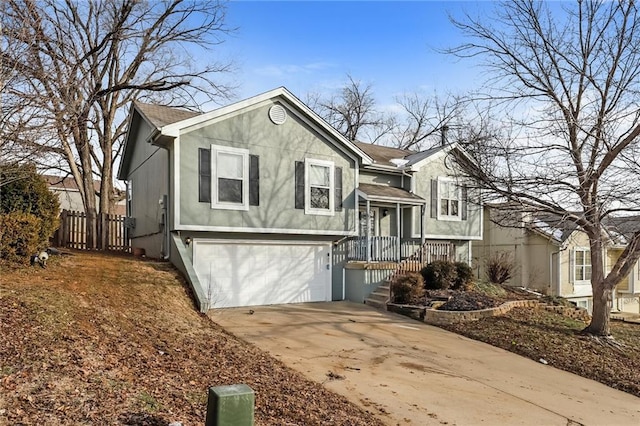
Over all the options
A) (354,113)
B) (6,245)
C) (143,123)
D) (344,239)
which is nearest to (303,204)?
(344,239)

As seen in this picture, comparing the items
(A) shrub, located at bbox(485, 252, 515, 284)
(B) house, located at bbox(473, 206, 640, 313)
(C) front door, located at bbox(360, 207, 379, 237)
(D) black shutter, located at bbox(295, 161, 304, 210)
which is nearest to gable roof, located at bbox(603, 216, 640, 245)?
(C) front door, located at bbox(360, 207, 379, 237)

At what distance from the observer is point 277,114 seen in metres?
13.4

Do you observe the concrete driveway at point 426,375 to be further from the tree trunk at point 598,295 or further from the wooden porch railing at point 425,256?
the wooden porch railing at point 425,256

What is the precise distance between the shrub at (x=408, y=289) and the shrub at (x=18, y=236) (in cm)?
946

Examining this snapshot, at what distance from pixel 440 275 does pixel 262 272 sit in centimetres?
575

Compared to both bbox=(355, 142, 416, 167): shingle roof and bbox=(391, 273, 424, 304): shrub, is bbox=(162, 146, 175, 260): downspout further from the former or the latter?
bbox=(355, 142, 416, 167): shingle roof

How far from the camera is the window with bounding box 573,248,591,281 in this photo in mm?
22828

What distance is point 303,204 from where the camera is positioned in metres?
13.8

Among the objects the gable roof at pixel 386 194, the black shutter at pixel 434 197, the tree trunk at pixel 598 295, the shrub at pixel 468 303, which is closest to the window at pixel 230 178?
the gable roof at pixel 386 194

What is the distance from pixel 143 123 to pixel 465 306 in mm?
12112

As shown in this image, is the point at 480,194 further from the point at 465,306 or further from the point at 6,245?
the point at 6,245

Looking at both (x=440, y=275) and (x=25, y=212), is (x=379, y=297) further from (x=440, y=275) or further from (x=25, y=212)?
(x=25, y=212)

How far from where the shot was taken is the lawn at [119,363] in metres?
4.24

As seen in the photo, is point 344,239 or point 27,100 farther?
point 344,239
